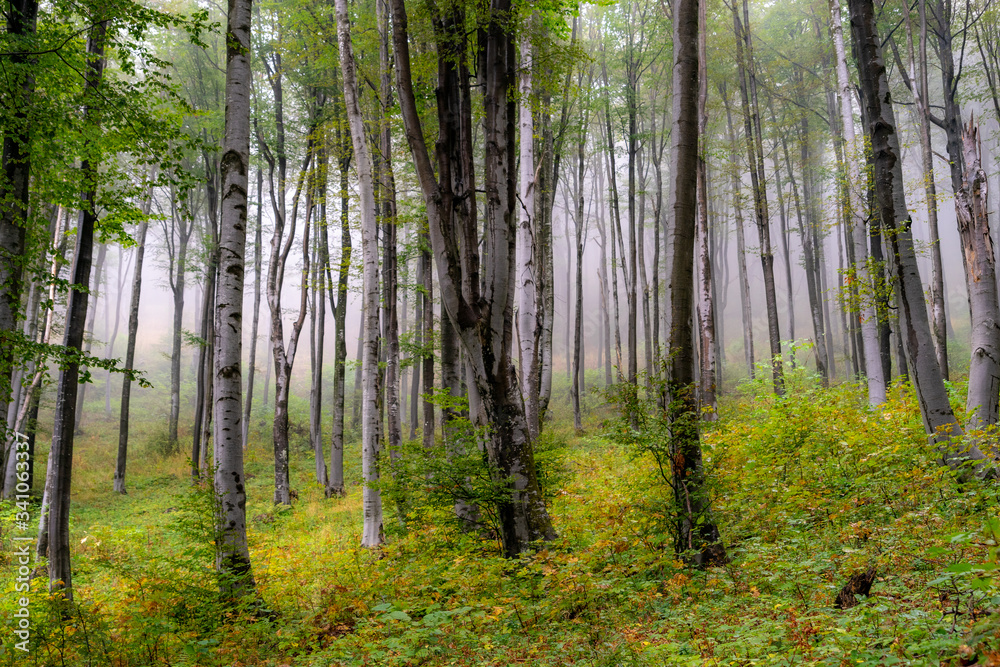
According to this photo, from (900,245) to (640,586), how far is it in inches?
188

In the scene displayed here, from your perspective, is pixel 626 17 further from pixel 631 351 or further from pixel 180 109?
pixel 180 109

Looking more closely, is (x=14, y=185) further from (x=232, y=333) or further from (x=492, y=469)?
(x=492, y=469)

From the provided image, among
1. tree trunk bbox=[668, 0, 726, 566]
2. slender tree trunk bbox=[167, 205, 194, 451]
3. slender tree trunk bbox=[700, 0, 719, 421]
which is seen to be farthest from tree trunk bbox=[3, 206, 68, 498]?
slender tree trunk bbox=[700, 0, 719, 421]

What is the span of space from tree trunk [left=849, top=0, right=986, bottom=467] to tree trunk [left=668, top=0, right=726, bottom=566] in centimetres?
251

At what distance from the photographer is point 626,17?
1750 centimetres

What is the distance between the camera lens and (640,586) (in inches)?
180

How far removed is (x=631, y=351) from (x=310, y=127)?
456 inches

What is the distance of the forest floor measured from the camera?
119 inches

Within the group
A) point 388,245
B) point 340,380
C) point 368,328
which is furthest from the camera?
point 340,380

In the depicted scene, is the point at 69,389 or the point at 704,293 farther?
the point at 704,293

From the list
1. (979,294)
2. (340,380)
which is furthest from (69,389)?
(979,294)

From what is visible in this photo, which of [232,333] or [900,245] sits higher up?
[900,245]

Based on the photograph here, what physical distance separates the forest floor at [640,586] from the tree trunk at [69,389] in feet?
1.28

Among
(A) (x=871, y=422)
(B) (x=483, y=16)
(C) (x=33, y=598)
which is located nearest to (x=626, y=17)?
(B) (x=483, y=16)
